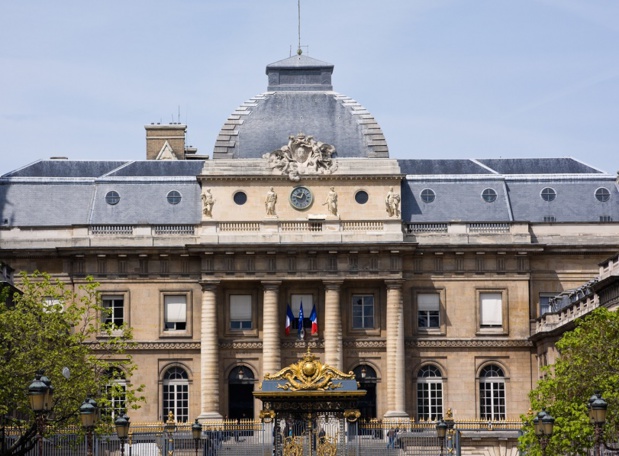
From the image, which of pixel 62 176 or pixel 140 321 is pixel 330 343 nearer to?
pixel 140 321

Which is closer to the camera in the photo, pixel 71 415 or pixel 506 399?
pixel 71 415

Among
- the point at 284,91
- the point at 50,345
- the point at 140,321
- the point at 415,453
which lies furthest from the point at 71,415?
the point at 284,91

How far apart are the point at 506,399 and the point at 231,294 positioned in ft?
54.5

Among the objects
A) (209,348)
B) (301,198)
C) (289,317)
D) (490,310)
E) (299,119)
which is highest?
(299,119)

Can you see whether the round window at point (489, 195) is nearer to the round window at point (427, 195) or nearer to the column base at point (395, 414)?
the round window at point (427, 195)

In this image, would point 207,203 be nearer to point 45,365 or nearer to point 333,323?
→ point 333,323

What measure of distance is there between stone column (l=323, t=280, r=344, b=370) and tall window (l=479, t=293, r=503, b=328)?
8114 mm

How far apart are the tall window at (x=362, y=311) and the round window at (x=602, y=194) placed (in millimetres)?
14771

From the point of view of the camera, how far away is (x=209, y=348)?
4353 inches

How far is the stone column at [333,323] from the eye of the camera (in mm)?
110500

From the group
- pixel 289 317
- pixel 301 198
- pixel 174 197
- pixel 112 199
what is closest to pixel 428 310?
pixel 289 317

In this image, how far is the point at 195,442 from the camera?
83.6m

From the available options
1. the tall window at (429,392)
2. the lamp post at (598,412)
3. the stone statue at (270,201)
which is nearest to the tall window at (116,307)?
the stone statue at (270,201)

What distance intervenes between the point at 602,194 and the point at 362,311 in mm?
15904
